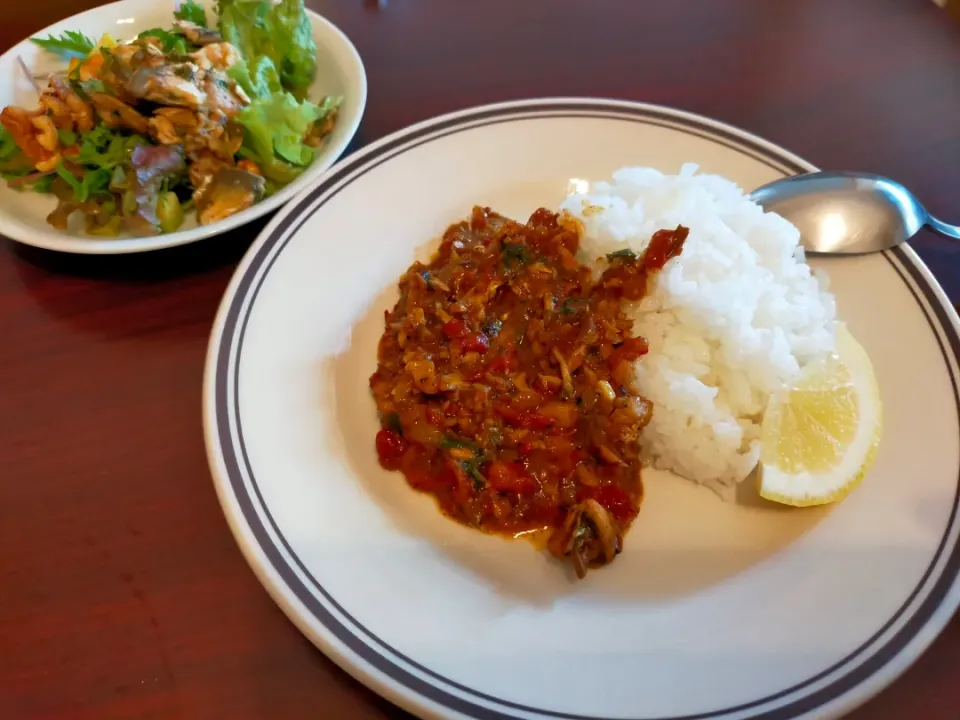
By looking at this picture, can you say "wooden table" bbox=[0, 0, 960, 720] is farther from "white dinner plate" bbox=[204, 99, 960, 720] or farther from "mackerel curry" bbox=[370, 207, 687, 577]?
"mackerel curry" bbox=[370, 207, 687, 577]

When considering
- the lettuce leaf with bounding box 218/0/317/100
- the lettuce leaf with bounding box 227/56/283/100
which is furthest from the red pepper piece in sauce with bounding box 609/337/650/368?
the lettuce leaf with bounding box 218/0/317/100

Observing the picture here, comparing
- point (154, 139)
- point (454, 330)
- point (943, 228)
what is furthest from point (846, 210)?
point (154, 139)

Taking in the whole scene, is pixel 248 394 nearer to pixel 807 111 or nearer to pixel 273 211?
pixel 273 211

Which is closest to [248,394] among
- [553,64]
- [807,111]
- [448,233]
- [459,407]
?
[459,407]

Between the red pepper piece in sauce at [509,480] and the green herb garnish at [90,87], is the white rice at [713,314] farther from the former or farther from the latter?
the green herb garnish at [90,87]

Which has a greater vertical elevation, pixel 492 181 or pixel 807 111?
pixel 807 111

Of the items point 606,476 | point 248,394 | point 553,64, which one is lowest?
point 248,394

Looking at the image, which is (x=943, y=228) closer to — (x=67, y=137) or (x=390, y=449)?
(x=390, y=449)
